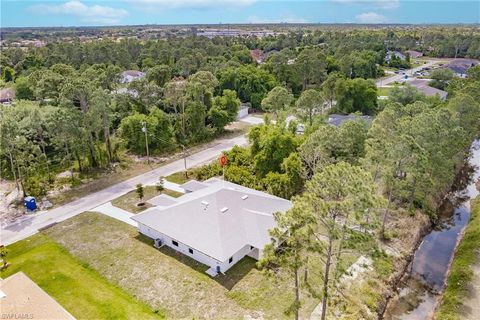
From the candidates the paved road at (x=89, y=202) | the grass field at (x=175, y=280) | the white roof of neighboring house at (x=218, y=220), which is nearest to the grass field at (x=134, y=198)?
the paved road at (x=89, y=202)

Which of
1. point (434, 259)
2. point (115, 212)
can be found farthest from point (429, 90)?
point (115, 212)

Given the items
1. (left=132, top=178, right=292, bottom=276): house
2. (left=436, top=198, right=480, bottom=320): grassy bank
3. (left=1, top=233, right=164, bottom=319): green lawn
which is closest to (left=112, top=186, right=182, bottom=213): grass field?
(left=132, top=178, right=292, bottom=276): house

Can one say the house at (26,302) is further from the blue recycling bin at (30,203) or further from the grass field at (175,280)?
the blue recycling bin at (30,203)

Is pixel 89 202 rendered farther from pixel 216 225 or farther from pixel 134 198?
pixel 216 225

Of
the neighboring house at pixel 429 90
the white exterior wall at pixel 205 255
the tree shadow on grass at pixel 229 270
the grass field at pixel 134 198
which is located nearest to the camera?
the tree shadow on grass at pixel 229 270

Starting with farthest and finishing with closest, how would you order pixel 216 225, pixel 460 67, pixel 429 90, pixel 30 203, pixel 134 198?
pixel 460 67, pixel 429 90, pixel 134 198, pixel 30 203, pixel 216 225

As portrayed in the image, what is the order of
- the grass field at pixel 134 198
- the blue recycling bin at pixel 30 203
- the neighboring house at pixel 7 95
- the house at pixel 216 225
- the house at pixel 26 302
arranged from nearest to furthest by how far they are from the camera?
the house at pixel 26 302, the house at pixel 216 225, the blue recycling bin at pixel 30 203, the grass field at pixel 134 198, the neighboring house at pixel 7 95

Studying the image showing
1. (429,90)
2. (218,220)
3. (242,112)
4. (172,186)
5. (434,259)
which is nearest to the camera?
(218,220)

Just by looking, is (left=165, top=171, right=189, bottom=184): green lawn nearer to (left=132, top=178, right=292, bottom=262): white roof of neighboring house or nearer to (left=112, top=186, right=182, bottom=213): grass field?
(left=112, top=186, right=182, bottom=213): grass field
